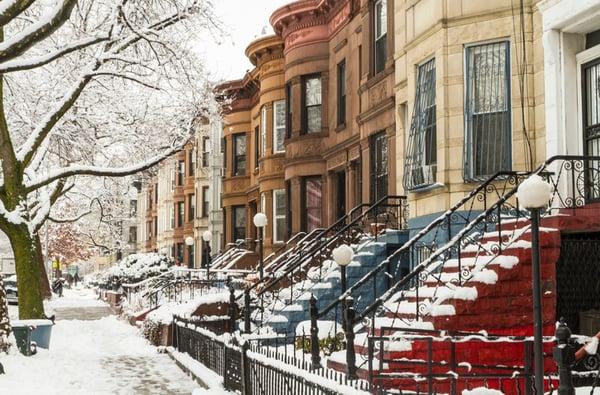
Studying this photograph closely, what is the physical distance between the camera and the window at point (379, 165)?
20.2 metres

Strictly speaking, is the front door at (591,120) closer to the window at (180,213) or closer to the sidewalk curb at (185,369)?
the sidewalk curb at (185,369)

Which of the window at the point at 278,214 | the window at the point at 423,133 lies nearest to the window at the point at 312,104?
the window at the point at 278,214

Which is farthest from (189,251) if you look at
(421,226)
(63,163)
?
(421,226)

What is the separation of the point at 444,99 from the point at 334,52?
1061 centimetres

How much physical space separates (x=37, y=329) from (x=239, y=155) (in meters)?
19.3

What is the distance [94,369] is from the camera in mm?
16234

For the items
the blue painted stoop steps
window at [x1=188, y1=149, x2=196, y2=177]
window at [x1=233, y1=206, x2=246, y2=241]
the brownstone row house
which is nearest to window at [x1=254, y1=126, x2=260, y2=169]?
the brownstone row house

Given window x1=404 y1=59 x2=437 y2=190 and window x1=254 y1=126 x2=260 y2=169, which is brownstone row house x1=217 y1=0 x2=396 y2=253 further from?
window x1=404 y1=59 x2=437 y2=190

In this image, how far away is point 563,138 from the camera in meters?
12.9

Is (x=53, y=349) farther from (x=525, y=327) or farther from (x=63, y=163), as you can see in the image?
(x=525, y=327)

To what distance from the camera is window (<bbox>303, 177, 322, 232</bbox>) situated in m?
→ 26.1

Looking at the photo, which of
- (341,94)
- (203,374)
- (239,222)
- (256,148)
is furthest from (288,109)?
(203,374)

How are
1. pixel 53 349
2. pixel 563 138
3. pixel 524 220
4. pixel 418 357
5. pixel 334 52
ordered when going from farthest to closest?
1. pixel 334 52
2. pixel 53 349
3. pixel 563 138
4. pixel 524 220
5. pixel 418 357

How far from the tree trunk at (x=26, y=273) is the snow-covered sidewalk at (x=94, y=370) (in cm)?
104
